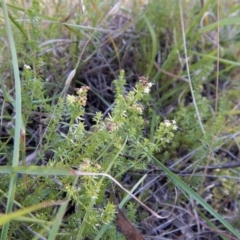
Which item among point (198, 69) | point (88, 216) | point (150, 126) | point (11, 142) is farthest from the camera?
point (198, 69)

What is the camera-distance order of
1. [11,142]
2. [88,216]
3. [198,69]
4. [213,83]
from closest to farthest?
[88,216]
[11,142]
[198,69]
[213,83]

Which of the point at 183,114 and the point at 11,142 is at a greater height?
the point at 183,114

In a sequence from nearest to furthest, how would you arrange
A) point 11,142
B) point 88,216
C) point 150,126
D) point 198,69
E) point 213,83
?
point 88,216
point 11,142
point 150,126
point 198,69
point 213,83

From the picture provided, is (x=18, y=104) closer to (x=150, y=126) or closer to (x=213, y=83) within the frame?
(x=150, y=126)

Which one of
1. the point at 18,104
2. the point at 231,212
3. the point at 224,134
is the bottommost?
the point at 231,212

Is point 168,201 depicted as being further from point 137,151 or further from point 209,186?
point 137,151

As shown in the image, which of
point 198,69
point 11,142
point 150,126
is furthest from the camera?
point 198,69

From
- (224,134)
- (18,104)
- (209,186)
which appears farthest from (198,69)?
(18,104)

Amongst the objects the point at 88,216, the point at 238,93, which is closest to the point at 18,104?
the point at 88,216

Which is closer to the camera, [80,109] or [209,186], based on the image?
[80,109]
